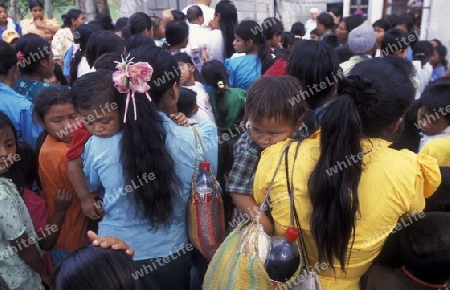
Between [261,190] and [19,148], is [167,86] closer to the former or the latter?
[261,190]

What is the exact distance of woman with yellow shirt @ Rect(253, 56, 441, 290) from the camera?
49.8 inches

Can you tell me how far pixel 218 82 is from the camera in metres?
3.38

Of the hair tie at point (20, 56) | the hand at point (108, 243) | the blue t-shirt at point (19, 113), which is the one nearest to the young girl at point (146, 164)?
the hand at point (108, 243)

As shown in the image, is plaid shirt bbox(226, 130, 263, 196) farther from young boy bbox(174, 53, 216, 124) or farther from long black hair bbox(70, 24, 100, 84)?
long black hair bbox(70, 24, 100, 84)

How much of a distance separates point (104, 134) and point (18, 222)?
19.1 inches

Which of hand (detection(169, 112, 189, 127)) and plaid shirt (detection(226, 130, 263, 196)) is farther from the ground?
hand (detection(169, 112, 189, 127))

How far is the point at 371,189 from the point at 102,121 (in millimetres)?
1021

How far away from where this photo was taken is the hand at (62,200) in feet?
6.61

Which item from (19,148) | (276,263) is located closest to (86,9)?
(19,148)

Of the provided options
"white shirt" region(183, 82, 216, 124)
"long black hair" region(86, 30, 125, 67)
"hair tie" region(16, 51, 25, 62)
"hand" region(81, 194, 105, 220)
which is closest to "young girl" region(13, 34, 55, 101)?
"hair tie" region(16, 51, 25, 62)

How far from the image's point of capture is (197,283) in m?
2.31

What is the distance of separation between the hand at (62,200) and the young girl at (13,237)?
8.5 inches

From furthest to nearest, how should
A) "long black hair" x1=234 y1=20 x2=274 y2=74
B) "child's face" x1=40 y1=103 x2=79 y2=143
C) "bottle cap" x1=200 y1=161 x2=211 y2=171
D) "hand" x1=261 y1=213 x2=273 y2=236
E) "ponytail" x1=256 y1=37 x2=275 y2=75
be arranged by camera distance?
"long black hair" x1=234 y1=20 x2=274 y2=74 < "ponytail" x1=256 y1=37 x2=275 y2=75 < "child's face" x1=40 y1=103 x2=79 y2=143 < "bottle cap" x1=200 y1=161 x2=211 y2=171 < "hand" x1=261 y1=213 x2=273 y2=236

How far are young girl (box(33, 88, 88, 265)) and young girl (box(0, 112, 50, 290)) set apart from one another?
0.16 m
